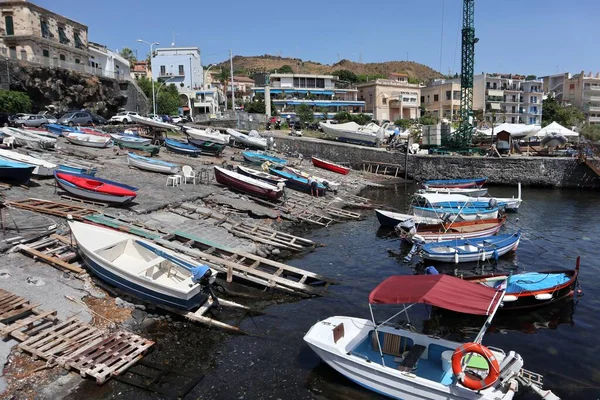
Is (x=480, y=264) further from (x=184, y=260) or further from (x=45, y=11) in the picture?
(x=45, y=11)

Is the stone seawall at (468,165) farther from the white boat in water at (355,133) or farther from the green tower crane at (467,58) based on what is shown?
the green tower crane at (467,58)

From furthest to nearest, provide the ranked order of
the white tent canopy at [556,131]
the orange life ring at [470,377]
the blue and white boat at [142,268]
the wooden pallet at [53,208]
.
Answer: the white tent canopy at [556,131], the wooden pallet at [53,208], the blue and white boat at [142,268], the orange life ring at [470,377]

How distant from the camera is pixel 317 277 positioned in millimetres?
16250

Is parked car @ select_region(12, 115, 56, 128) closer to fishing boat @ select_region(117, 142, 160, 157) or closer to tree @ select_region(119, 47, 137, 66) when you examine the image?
fishing boat @ select_region(117, 142, 160, 157)

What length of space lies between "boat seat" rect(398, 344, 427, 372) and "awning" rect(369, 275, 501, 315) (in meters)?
1.23

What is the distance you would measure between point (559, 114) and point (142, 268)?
9884 centimetres

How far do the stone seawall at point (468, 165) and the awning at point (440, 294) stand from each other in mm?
35395

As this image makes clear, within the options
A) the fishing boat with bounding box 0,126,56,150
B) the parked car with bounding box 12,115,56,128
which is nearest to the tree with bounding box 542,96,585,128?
the parked car with bounding box 12,115,56,128

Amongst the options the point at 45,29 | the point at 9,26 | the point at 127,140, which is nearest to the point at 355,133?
the point at 127,140

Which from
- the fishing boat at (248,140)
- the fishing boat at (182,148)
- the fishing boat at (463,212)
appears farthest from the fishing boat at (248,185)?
the fishing boat at (248,140)

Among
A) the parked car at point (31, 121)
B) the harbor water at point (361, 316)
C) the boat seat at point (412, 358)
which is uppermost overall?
the parked car at point (31, 121)

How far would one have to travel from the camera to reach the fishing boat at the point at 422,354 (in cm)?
888

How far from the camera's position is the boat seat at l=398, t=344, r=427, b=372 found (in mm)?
9805

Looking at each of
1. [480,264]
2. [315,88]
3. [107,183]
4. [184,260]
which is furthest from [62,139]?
[315,88]
